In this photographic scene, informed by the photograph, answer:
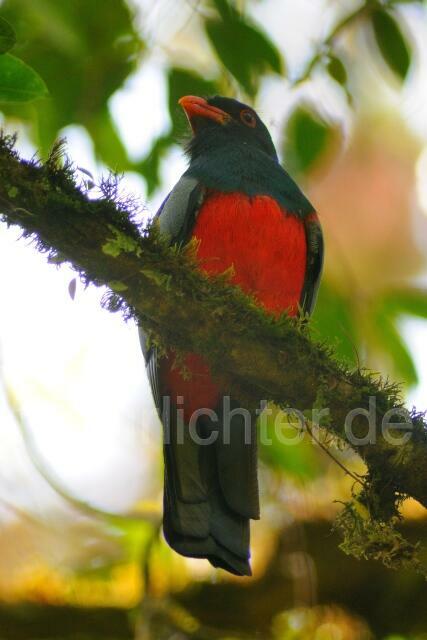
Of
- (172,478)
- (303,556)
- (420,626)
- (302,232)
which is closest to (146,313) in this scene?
(172,478)

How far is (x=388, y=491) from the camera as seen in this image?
2564mm

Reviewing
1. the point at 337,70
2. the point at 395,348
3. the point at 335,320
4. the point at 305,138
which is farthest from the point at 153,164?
the point at 395,348

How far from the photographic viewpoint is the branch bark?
89.7 inches

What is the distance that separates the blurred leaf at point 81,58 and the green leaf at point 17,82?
3.60ft

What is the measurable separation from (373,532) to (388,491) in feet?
0.40

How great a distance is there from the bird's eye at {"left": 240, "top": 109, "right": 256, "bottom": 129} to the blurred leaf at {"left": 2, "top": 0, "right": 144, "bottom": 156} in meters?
0.77

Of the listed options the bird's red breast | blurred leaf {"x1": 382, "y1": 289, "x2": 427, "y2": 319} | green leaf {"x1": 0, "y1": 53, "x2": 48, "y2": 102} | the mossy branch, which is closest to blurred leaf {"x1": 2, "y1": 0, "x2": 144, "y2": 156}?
the bird's red breast

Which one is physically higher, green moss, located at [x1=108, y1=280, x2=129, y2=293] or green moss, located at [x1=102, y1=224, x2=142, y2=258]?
green moss, located at [x1=102, y1=224, x2=142, y2=258]

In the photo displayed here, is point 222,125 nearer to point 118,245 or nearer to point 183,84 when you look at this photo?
point 183,84

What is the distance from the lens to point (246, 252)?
3.41m

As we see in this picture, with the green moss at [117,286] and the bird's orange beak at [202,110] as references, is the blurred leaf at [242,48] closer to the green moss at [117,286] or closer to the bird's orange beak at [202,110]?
the bird's orange beak at [202,110]

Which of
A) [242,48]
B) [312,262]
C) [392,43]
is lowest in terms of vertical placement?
[312,262]

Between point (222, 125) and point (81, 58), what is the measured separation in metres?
0.93

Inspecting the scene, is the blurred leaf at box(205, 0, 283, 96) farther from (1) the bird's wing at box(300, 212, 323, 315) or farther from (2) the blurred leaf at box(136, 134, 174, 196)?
(2) the blurred leaf at box(136, 134, 174, 196)
